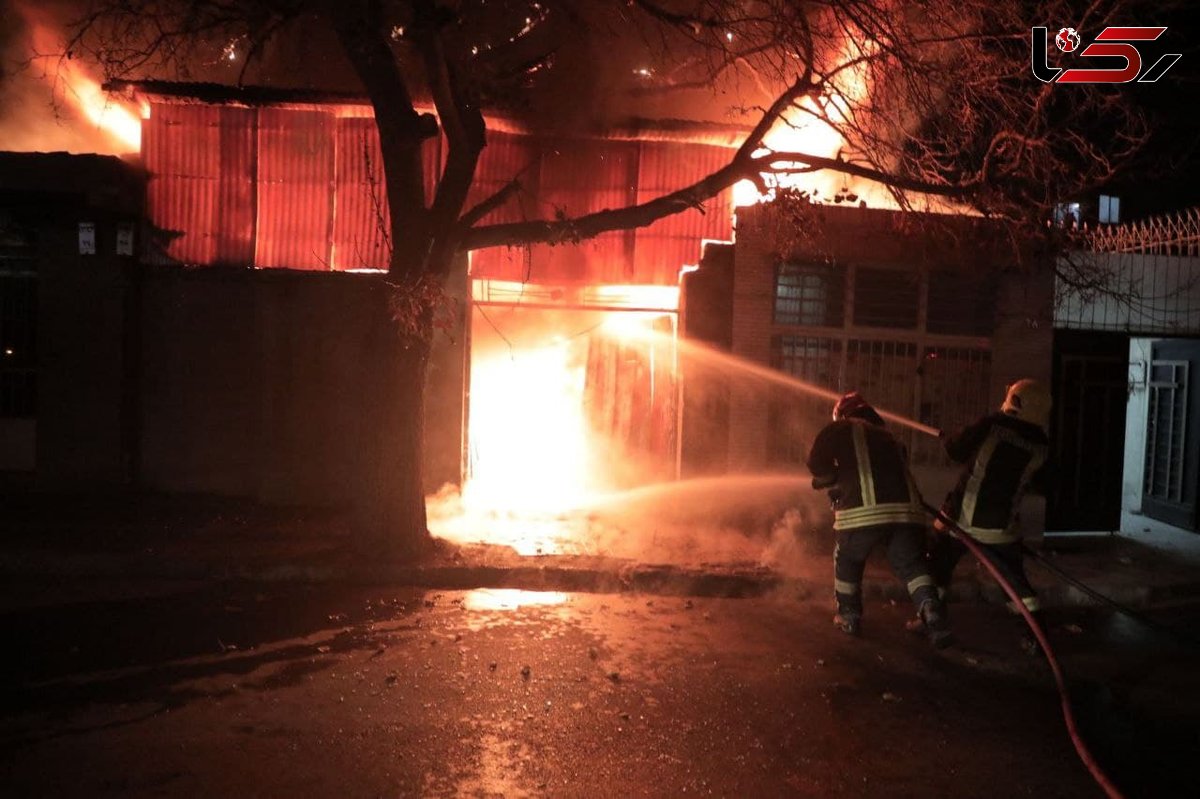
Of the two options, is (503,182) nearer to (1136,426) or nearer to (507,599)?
(507,599)

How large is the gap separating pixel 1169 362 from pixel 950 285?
A: 11.4 ft

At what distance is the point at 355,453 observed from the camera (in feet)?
35.7

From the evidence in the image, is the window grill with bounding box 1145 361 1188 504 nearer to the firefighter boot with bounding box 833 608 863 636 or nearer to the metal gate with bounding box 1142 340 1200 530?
the metal gate with bounding box 1142 340 1200 530

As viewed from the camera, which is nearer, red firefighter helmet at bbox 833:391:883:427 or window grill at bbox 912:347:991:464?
red firefighter helmet at bbox 833:391:883:427

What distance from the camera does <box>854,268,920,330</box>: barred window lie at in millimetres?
11008

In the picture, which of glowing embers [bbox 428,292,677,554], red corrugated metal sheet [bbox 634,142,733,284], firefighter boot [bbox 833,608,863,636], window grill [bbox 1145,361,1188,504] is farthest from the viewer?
window grill [bbox 1145,361,1188,504]

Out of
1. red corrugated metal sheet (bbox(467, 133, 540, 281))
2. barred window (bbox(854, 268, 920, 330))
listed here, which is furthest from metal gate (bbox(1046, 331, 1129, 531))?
red corrugated metal sheet (bbox(467, 133, 540, 281))

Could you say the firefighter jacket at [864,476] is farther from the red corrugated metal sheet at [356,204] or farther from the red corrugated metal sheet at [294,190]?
the red corrugated metal sheet at [294,190]

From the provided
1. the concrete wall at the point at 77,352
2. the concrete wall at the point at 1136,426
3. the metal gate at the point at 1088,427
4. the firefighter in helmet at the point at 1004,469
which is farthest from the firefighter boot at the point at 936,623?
the concrete wall at the point at 77,352

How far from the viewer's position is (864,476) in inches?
255

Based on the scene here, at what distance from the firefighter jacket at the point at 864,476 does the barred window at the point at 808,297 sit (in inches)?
178

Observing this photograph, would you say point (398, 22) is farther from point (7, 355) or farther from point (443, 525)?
point (7, 355)

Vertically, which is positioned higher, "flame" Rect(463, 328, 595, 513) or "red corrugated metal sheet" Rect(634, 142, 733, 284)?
"red corrugated metal sheet" Rect(634, 142, 733, 284)

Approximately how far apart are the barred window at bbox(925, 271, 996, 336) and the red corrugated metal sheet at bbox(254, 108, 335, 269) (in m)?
7.48
